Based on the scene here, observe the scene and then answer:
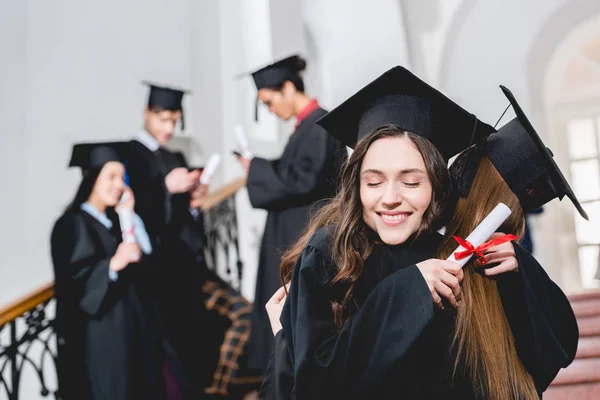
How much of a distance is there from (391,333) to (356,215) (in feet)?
1.20

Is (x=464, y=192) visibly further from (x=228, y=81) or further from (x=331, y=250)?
(x=228, y=81)

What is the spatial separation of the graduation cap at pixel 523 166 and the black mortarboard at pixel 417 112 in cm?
6

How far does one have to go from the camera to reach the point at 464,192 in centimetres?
194

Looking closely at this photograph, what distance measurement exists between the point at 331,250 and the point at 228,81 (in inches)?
225

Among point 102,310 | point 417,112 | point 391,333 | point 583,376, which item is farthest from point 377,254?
point 102,310

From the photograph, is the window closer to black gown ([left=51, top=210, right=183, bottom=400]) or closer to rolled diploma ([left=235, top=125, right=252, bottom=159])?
rolled diploma ([left=235, top=125, right=252, bottom=159])

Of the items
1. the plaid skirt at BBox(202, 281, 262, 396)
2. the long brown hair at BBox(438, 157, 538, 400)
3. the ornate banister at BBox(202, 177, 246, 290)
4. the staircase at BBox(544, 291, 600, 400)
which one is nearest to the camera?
the long brown hair at BBox(438, 157, 538, 400)

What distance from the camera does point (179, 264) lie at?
16.9 ft

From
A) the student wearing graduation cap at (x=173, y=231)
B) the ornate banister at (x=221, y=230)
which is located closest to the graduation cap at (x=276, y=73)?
the student wearing graduation cap at (x=173, y=231)

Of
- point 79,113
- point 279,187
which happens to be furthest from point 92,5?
point 279,187

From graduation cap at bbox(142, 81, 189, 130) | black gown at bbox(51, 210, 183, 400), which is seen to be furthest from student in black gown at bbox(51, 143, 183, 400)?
graduation cap at bbox(142, 81, 189, 130)

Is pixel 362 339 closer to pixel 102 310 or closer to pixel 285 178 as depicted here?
pixel 285 178

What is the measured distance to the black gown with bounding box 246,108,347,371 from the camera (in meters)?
4.20

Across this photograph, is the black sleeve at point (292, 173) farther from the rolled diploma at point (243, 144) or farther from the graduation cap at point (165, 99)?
the graduation cap at point (165, 99)
